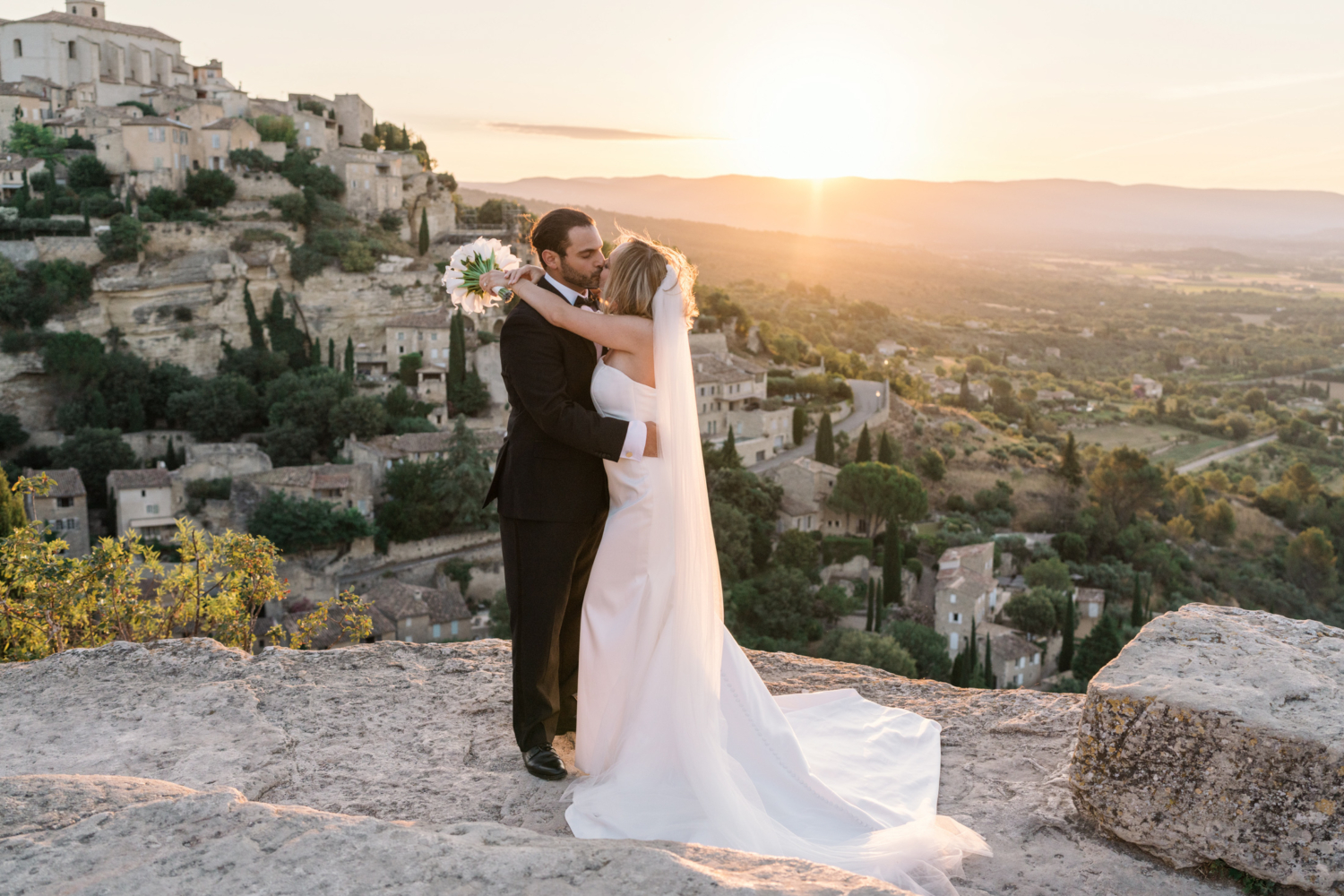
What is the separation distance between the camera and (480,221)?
1602 inches

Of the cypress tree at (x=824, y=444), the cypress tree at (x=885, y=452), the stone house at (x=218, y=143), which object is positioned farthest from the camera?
the stone house at (x=218, y=143)

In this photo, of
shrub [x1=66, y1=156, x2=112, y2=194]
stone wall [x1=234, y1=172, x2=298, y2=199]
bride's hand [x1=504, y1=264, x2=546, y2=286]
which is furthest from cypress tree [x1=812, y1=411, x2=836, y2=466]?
bride's hand [x1=504, y1=264, x2=546, y2=286]

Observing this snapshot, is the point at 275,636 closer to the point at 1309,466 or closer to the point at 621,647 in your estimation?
the point at 621,647

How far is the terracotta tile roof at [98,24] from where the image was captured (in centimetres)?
4262

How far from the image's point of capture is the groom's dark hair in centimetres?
309

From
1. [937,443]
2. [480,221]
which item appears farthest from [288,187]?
[937,443]

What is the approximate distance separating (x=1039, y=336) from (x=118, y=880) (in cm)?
7603

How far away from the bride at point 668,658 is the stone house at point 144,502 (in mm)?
23809

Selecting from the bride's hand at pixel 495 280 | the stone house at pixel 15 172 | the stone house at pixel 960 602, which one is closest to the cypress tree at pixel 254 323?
the stone house at pixel 15 172

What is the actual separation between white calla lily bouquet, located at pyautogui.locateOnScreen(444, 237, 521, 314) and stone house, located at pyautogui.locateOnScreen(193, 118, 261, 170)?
3707 centimetres

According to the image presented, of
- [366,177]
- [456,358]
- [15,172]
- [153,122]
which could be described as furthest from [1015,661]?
[15,172]

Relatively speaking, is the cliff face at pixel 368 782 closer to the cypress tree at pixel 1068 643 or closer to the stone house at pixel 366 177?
the cypress tree at pixel 1068 643

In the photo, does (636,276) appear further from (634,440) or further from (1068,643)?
(1068,643)

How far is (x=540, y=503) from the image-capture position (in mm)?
3057
